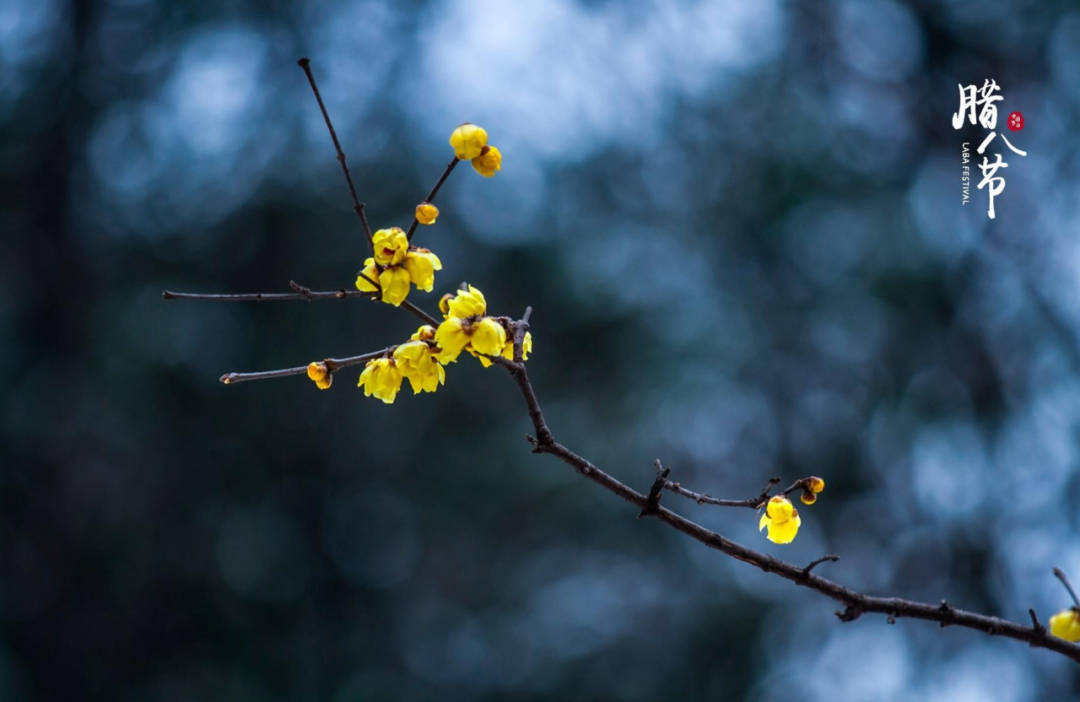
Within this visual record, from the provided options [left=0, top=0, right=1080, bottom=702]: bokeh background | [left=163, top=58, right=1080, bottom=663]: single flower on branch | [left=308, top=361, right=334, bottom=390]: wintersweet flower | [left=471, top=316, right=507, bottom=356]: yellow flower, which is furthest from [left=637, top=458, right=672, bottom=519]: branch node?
[left=0, top=0, right=1080, bottom=702]: bokeh background

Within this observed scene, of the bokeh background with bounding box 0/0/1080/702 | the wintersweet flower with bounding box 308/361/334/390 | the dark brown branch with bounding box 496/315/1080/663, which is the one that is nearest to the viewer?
the dark brown branch with bounding box 496/315/1080/663

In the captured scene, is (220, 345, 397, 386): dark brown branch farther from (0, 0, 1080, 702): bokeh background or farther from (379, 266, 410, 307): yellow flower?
(0, 0, 1080, 702): bokeh background

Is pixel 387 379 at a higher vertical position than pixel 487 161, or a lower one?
lower

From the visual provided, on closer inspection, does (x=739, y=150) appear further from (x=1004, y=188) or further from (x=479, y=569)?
(x=479, y=569)

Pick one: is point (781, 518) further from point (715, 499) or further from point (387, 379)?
point (387, 379)

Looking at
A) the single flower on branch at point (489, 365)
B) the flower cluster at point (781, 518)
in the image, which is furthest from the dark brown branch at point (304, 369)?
the flower cluster at point (781, 518)

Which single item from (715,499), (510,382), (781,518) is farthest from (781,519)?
(510,382)
